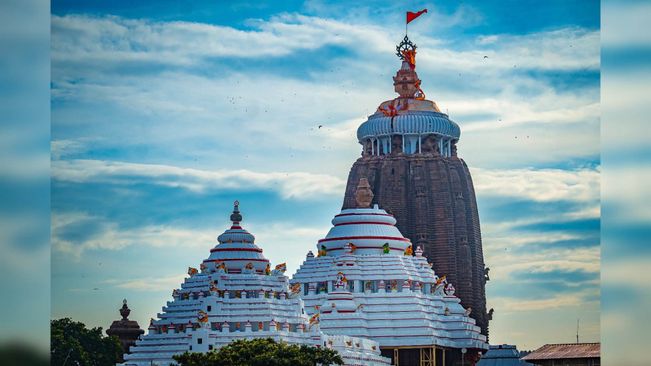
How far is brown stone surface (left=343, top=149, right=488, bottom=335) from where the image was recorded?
91.5 m

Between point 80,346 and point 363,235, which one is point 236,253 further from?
point 80,346

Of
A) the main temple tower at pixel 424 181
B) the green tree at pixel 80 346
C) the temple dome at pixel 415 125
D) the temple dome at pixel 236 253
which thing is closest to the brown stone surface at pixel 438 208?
the main temple tower at pixel 424 181

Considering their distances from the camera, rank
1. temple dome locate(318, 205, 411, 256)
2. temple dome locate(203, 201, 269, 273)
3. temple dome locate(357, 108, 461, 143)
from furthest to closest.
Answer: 1. temple dome locate(357, 108, 461, 143)
2. temple dome locate(318, 205, 411, 256)
3. temple dome locate(203, 201, 269, 273)

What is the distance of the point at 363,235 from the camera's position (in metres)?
81.5

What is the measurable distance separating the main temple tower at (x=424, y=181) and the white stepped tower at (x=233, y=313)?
65.6ft

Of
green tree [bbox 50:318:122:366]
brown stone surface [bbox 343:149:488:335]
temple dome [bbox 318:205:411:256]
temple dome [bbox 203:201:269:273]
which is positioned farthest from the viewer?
brown stone surface [bbox 343:149:488:335]

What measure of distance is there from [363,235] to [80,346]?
18.5 m

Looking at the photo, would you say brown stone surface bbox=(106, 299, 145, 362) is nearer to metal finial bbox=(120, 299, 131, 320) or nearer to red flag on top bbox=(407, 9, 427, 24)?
metal finial bbox=(120, 299, 131, 320)

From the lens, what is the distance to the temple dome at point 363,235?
81.4m

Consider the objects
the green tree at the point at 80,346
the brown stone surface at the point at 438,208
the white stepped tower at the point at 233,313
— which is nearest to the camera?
the white stepped tower at the point at 233,313

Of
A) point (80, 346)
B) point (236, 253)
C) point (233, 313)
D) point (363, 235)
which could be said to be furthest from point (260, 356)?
point (80, 346)

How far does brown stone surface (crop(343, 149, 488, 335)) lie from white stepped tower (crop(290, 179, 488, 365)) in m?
7.19

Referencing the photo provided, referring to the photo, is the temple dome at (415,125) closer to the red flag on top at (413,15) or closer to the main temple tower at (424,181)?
the main temple tower at (424,181)

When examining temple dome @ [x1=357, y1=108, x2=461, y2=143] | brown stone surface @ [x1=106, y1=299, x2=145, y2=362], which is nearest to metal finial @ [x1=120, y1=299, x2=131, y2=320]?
brown stone surface @ [x1=106, y1=299, x2=145, y2=362]
